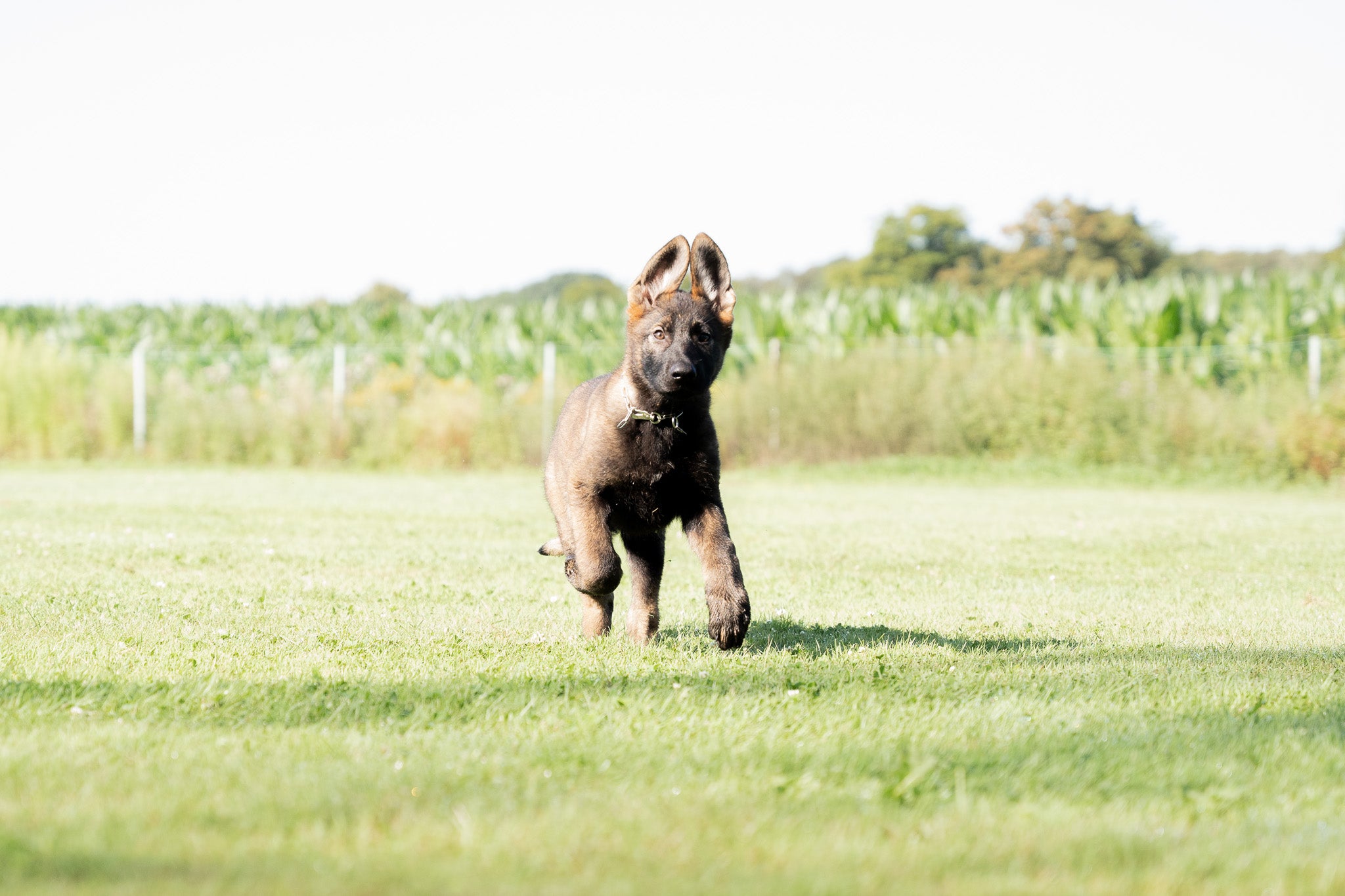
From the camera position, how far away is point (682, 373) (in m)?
5.07

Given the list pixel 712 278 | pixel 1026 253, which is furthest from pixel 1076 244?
pixel 712 278

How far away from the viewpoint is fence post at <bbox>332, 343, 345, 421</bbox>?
73.5 feet

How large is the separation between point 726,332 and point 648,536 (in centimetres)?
97

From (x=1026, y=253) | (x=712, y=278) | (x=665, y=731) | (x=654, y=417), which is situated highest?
(x=1026, y=253)

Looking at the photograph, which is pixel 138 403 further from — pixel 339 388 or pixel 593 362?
pixel 593 362

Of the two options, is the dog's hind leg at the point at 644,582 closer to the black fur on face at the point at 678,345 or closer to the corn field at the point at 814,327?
the black fur on face at the point at 678,345

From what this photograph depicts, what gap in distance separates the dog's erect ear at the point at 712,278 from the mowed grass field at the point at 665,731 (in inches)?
57.3

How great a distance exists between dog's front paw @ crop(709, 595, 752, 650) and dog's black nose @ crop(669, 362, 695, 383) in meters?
0.86

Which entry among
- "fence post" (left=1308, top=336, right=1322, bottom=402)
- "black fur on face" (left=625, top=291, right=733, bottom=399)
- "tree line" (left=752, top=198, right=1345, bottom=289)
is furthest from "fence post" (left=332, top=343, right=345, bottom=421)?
"tree line" (left=752, top=198, right=1345, bottom=289)

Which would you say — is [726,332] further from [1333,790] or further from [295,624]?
[1333,790]

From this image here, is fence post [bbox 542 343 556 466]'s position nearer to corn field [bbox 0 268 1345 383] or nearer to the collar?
corn field [bbox 0 268 1345 383]

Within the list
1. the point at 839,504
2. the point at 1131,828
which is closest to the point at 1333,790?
the point at 1131,828

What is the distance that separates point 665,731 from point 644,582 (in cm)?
208

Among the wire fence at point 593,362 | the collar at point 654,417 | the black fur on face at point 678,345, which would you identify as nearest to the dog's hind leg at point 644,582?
the collar at point 654,417
